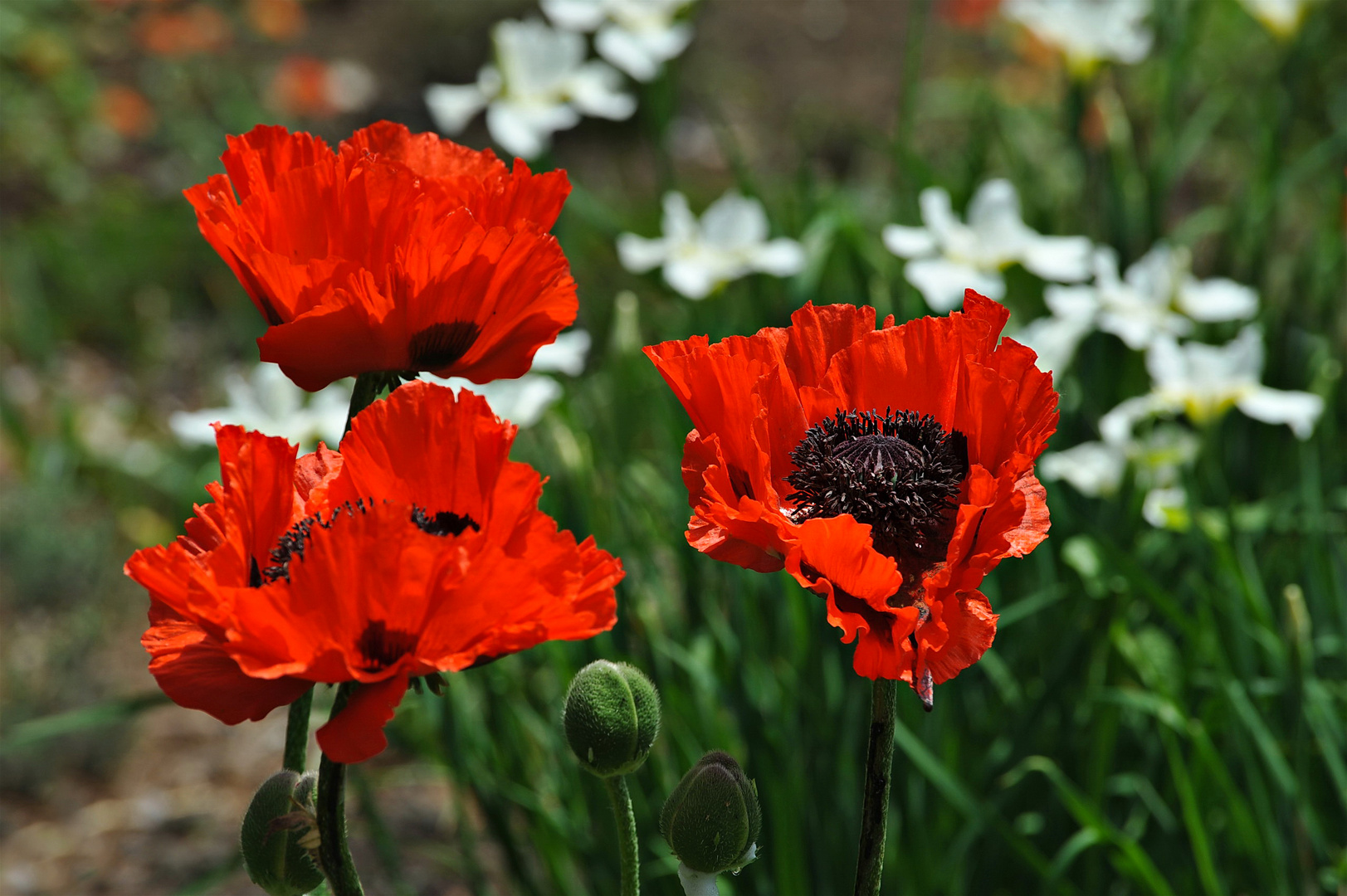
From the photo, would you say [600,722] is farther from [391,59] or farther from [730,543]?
[391,59]

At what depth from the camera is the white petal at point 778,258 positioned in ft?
6.36

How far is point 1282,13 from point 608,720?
2176mm

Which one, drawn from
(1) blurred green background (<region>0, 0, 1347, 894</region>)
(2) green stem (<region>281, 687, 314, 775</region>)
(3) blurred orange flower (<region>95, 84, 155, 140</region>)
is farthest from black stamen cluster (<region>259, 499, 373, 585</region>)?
(3) blurred orange flower (<region>95, 84, 155, 140</region>)

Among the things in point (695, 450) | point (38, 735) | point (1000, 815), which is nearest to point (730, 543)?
point (695, 450)

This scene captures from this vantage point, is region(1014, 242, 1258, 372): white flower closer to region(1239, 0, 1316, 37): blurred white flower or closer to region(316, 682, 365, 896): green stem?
region(1239, 0, 1316, 37): blurred white flower

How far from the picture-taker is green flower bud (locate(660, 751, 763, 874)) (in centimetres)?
71

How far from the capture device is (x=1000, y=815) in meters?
1.57

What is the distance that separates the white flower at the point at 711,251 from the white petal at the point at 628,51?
0.76 ft

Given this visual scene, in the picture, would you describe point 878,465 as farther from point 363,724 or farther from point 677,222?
point 677,222

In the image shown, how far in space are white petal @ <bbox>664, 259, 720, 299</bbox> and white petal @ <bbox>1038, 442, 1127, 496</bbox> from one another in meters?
0.60

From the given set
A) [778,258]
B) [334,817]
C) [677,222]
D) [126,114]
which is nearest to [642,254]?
[677,222]

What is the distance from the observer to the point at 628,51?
2.13 metres

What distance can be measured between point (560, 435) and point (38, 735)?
0.80m

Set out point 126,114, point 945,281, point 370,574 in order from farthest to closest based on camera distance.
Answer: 1. point 126,114
2. point 945,281
3. point 370,574
